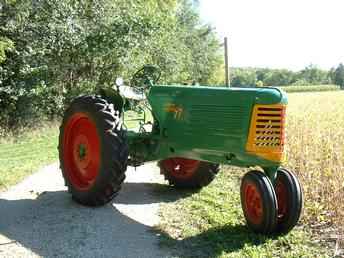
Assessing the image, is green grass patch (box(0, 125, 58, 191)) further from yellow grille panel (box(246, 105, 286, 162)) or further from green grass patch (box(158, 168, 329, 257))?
yellow grille panel (box(246, 105, 286, 162))

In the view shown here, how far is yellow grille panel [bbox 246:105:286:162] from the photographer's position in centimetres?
514

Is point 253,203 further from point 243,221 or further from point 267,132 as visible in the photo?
point 267,132

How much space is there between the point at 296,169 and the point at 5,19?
30.7 feet

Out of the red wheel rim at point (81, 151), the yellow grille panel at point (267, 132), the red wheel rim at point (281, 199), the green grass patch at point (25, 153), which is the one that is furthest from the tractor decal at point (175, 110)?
the green grass patch at point (25, 153)

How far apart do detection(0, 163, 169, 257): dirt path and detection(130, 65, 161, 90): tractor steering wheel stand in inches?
63.0

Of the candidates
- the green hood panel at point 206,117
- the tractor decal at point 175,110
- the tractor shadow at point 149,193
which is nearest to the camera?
the green hood panel at point 206,117

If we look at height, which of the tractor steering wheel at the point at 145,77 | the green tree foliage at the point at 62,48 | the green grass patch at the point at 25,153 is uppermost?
the green tree foliage at the point at 62,48

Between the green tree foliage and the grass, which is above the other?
the green tree foliage

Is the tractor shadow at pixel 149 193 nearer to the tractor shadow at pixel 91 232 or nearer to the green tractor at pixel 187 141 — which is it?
the tractor shadow at pixel 91 232

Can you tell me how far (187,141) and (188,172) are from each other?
55.0 inches

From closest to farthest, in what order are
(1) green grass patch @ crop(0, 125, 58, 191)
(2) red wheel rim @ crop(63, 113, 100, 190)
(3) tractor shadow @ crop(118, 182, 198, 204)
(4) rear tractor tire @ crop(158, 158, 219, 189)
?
(2) red wheel rim @ crop(63, 113, 100, 190) → (3) tractor shadow @ crop(118, 182, 198, 204) → (4) rear tractor tire @ crop(158, 158, 219, 189) → (1) green grass patch @ crop(0, 125, 58, 191)

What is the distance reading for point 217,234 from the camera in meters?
5.48

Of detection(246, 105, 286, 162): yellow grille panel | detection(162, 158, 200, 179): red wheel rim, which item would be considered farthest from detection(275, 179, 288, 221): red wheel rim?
detection(162, 158, 200, 179): red wheel rim

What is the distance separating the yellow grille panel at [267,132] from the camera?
5137 millimetres
